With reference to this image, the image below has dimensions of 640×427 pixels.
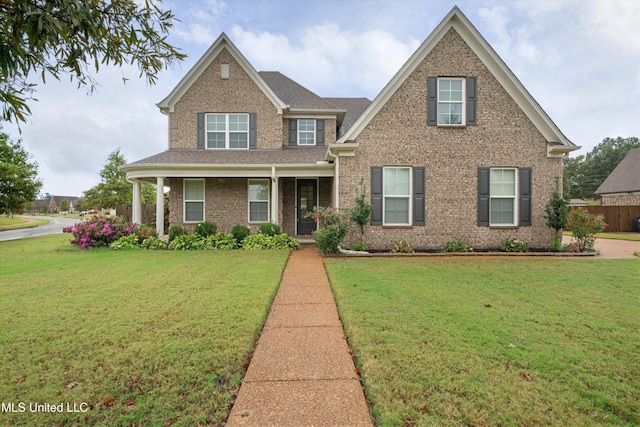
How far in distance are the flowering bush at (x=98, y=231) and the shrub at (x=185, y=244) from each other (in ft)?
6.54

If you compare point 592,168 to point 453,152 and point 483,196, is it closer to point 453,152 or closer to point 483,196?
point 483,196

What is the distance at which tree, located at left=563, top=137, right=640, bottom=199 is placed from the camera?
54.0 meters

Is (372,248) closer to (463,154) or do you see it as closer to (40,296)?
(463,154)

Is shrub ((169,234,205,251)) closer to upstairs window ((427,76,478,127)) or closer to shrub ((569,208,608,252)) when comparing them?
upstairs window ((427,76,478,127))

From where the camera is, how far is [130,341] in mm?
3502

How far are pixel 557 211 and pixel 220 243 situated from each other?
11.5 m

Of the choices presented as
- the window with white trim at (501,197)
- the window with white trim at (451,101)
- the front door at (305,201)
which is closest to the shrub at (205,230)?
the front door at (305,201)

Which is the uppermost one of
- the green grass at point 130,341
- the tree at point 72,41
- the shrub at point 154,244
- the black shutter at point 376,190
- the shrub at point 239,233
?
the tree at point 72,41

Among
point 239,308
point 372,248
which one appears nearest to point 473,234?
point 372,248

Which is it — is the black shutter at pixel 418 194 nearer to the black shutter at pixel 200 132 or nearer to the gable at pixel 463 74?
the gable at pixel 463 74

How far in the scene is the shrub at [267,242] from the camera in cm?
1098

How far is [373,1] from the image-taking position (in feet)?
37.4

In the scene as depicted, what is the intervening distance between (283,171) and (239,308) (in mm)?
7965

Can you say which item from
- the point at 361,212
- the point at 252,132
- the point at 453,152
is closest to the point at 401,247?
the point at 361,212
